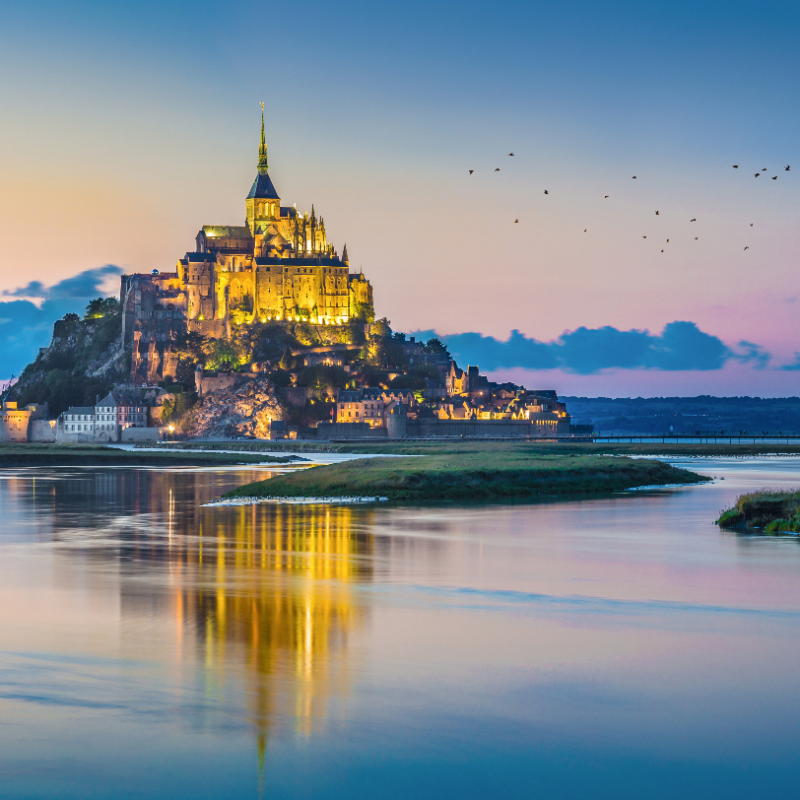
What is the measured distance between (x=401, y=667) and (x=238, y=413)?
379 feet

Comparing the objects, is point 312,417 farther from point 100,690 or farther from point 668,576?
point 100,690

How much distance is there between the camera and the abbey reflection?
527 inches

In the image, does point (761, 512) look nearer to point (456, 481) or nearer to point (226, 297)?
point (456, 481)

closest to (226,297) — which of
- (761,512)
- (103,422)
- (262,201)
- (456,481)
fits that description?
(262,201)

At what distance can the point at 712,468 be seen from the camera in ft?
242

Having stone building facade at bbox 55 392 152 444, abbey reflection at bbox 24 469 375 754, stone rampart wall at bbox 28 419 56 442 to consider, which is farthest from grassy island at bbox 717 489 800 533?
stone rampart wall at bbox 28 419 56 442

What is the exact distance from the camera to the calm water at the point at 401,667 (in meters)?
10.2

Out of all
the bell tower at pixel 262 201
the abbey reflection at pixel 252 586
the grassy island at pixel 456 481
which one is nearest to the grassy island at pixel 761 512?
the abbey reflection at pixel 252 586

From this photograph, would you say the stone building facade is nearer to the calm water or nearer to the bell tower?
the bell tower

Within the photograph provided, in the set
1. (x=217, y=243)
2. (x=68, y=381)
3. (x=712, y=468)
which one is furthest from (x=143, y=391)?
(x=712, y=468)

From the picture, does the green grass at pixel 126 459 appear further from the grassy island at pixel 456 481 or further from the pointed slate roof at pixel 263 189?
the pointed slate roof at pixel 263 189

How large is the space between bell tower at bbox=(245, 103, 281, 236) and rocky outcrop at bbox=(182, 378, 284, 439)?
1310 inches

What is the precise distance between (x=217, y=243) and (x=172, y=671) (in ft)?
467

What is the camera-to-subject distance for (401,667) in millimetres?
14273
